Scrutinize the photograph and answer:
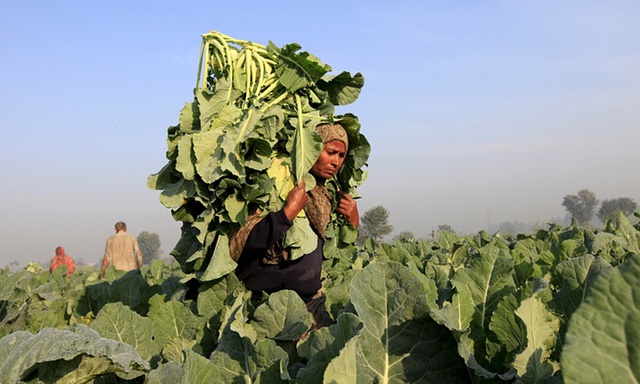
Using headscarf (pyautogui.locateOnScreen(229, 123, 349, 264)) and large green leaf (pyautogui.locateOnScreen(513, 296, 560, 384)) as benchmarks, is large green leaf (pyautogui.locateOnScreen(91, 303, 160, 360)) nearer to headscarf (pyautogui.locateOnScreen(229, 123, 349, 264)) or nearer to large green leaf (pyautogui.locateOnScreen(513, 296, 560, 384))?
headscarf (pyautogui.locateOnScreen(229, 123, 349, 264))

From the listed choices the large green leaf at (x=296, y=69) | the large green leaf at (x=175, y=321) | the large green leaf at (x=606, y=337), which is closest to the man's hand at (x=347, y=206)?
the large green leaf at (x=296, y=69)

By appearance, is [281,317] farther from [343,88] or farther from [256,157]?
[343,88]

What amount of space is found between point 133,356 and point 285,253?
208 cm

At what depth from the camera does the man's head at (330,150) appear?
12.2 ft

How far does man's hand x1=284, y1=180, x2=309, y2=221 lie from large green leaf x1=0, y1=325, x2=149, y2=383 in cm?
196

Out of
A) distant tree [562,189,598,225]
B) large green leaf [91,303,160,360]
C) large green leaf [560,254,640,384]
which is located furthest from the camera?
distant tree [562,189,598,225]

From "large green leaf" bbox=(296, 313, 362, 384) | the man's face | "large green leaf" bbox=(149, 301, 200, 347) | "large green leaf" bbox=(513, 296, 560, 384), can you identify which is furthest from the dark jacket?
"large green leaf" bbox=(513, 296, 560, 384)

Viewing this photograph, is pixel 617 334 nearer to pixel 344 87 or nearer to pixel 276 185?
pixel 276 185

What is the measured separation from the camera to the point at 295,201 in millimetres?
3537

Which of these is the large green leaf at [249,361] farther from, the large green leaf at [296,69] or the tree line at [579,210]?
the tree line at [579,210]

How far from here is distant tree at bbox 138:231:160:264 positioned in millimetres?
141375

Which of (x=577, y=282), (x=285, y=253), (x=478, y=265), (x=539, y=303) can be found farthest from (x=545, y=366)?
(x=285, y=253)

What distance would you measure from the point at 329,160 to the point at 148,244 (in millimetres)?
144266

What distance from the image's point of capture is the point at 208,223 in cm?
352
